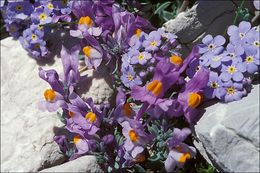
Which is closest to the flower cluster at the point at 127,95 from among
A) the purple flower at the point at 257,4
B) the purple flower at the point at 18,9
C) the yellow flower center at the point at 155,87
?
the yellow flower center at the point at 155,87

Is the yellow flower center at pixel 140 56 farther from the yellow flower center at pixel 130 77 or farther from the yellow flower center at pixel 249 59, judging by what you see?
the yellow flower center at pixel 249 59

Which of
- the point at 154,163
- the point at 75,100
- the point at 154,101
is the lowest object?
the point at 154,163

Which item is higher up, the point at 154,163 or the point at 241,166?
the point at 241,166

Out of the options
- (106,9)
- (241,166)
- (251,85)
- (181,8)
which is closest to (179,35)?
(181,8)

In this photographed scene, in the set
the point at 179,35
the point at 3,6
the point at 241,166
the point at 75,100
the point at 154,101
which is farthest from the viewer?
the point at 3,6

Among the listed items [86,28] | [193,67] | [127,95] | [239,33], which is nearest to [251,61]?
[239,33]

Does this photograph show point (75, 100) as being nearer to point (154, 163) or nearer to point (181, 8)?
point (154, 163)
